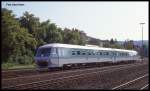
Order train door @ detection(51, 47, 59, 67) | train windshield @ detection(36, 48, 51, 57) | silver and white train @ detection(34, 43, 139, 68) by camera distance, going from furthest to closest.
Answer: train windshield @ detection(36, 48, 51, 57), silver and white train @ detection(34, 43, 139, 68), train door @ detection(51, 47, 59, 67)

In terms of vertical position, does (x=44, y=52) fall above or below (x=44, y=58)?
above

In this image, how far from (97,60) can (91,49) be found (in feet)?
8.01

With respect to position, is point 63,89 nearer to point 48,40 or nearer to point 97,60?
point 97,60

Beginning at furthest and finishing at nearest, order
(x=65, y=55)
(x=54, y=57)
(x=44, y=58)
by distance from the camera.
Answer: (x=65, y=55) → (x=44, y=58) → (x=54, y=57)

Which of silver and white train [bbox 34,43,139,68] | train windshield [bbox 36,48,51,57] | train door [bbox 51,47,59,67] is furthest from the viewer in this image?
train windshield [bbox 36,48,51,57]

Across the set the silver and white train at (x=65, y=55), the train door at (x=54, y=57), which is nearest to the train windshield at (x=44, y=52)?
the silver and white train at (x=65, y=55)

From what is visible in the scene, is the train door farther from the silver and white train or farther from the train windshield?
the train windshield

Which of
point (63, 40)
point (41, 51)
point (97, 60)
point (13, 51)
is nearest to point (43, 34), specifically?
point (63, 40)

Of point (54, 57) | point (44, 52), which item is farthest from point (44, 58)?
point (44, 52)

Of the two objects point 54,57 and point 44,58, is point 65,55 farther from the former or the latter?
point 44,58

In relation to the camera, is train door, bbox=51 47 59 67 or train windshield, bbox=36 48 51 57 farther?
train windshield, bbox=36 48 51 57

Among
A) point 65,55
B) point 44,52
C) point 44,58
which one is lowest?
point 44,58

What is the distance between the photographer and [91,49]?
131ft

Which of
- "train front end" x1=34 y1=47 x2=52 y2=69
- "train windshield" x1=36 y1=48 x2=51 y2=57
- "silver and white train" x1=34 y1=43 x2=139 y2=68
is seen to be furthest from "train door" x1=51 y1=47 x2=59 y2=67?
"train windshield" x1=36 y1=48 x2=51 y2=57
